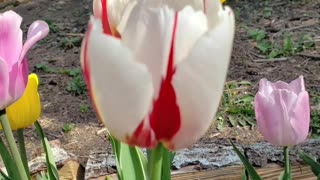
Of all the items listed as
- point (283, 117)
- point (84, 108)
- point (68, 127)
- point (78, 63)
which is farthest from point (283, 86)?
point (78, 63)

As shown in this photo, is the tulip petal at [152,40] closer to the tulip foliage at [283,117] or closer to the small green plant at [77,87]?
the tulip foliage at [283,117]

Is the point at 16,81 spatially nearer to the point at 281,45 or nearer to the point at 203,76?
the point at 203,76

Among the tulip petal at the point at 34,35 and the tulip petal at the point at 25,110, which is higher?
the tulip petal at the point at 34,35

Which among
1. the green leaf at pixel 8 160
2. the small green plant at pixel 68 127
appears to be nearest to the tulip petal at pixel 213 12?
the green leaf at pixel 8 160

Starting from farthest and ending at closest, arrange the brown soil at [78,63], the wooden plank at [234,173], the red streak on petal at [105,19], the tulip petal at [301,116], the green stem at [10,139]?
the brown soil at [78,63] < the wooden plank at [234,173] < the tulip petal at [301,116] < the green stem at [10,139] < the red streak on petal at [105,19]

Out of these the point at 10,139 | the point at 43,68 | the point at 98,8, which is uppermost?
the point at 98,8

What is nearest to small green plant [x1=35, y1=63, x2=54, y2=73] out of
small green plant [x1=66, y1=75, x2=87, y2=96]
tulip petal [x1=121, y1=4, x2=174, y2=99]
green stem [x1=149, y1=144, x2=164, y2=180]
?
small green plant [x1=66, y1=75, x2=87, y2=96]

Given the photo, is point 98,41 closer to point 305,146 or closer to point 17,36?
point 17,36
